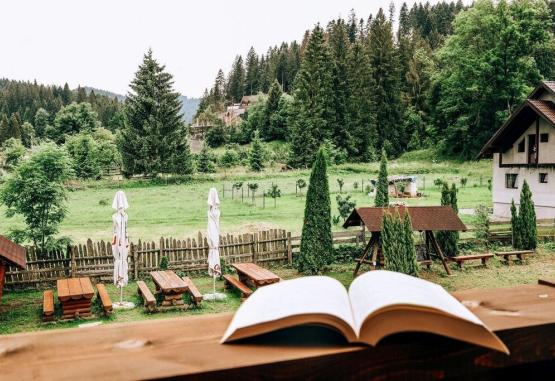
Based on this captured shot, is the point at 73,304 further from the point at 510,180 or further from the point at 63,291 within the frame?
the point at 510,180

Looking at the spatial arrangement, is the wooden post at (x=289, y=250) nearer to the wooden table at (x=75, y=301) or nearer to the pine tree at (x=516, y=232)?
the wooden table at (x=75, y=301)

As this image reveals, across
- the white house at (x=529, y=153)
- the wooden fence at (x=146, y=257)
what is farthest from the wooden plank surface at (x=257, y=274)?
the white house at (x=529, y=153)

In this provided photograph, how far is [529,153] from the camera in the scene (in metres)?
28.5

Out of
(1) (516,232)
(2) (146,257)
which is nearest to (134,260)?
(2) (146,257)

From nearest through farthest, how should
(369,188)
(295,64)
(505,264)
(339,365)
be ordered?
1. (339,365)
2. (505,264)
3. (369,188)
4. (295,64)

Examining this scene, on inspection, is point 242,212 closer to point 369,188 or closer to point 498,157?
point 369,188

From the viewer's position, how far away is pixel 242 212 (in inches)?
1198

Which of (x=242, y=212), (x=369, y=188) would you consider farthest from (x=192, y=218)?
(x=369, y=188)

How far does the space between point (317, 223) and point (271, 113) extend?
64.1m

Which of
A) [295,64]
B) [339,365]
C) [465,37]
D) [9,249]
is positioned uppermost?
[295,64]

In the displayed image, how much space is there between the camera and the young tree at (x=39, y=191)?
16.8 metres

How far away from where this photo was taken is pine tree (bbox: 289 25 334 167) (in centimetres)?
5988

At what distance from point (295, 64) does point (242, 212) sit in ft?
276

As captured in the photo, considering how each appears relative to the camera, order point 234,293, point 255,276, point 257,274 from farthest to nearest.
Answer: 1. point 234,293
2. point 257,274
3. point 255,276
